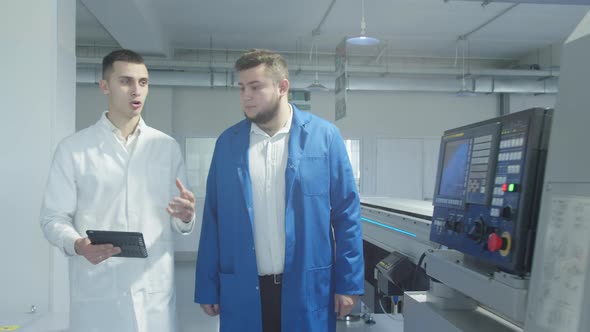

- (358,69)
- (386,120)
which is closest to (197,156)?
(358,69)

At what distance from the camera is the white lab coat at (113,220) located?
1719 mm

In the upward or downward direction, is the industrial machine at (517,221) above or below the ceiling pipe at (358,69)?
below

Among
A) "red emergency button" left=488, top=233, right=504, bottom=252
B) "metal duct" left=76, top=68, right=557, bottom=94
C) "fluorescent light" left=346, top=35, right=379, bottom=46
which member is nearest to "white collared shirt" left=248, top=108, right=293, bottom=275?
"red emergency button" left=488, top=233, right=504, bottom=252

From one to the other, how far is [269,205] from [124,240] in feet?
1.90

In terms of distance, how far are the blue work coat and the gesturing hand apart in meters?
0.19

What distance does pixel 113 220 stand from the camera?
1768mm

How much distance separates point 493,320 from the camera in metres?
1.41

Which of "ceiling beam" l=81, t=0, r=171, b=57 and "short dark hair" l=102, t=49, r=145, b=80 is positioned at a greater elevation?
"ceiling beam" l=81, t=0, r=171, b=57

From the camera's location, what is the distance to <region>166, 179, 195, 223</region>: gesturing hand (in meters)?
1.73

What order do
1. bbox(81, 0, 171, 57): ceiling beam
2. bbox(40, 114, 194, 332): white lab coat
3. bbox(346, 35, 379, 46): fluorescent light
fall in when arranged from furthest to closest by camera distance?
bbox(81, 0, 171, 57): ceiling beam < bbox(346, 35, 379, 46): fluorescent light < bbox(40, 114, 194, 332): white lab coat

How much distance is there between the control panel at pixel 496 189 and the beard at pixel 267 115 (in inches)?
28.3

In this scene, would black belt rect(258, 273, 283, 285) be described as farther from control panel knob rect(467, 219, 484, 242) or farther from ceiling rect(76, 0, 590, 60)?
ceiling rect(76, 0, 590, 60)

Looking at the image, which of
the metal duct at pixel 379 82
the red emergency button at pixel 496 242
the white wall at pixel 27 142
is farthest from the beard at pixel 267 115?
the metal duct at pixel 379 82

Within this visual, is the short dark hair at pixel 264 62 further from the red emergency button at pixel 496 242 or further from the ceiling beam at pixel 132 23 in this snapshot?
the ceiling beam at pixel 132 23
